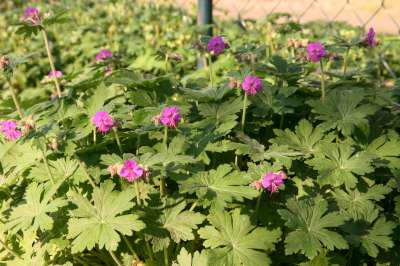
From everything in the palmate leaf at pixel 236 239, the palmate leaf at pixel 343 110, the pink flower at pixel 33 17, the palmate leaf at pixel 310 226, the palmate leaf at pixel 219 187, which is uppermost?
the pink flower at pixel 33 17

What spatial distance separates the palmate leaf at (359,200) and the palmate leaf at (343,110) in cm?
22

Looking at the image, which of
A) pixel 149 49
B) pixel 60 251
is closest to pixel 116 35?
pixel 149 49

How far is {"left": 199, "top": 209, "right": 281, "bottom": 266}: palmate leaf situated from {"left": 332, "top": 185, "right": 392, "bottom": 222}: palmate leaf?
0.26 metres

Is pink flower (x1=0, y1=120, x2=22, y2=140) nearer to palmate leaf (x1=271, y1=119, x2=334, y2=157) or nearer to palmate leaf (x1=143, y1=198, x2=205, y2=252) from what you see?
palmate leaf (x1=143, y1=198, x2=205, y2=252)

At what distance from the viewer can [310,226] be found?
5.16 ft

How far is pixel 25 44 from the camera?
5.18 m

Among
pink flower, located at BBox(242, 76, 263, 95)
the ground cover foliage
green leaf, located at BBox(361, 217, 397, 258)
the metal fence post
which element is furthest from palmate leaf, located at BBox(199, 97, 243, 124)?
the metal fence post

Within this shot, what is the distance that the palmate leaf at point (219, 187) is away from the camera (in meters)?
1.58

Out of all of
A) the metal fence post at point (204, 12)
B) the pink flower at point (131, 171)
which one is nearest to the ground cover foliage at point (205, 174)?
the pink flower at point (131, 171)

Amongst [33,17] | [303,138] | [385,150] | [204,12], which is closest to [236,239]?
[303,138]

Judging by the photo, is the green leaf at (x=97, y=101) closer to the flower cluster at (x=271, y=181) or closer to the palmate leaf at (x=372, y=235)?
the flower cluster at (x=271, y=181)

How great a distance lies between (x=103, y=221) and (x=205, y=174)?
1.15 ft

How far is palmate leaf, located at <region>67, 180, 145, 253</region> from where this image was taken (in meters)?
1.48

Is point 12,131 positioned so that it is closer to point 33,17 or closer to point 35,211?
point 35,211
